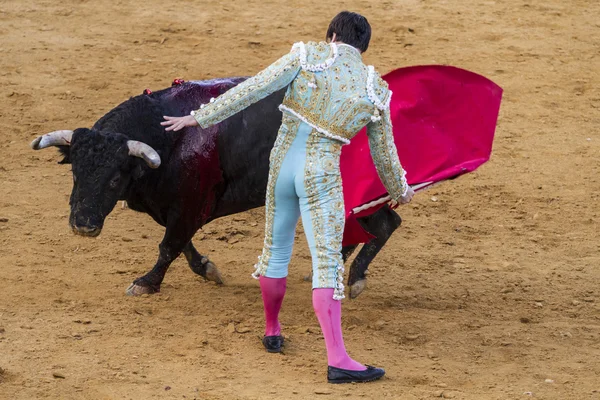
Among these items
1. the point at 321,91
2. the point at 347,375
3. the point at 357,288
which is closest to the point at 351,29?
the point at 321,91

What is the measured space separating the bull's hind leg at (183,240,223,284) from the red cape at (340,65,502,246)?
0.89 meters

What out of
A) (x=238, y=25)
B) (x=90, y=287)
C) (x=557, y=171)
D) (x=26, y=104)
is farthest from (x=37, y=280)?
(x=238, y=25)

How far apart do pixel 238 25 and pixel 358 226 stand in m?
5.73

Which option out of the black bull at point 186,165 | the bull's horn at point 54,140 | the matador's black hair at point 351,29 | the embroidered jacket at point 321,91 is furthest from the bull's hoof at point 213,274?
the matador's black hair at point 351,29

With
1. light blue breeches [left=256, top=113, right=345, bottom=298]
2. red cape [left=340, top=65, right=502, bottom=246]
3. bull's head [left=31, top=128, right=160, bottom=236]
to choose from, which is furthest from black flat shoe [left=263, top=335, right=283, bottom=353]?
bull's head [left=31, top=128, right=160, bottom=236]

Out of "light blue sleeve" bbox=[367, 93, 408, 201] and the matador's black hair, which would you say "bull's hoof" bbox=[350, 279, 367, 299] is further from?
the matador's black hair

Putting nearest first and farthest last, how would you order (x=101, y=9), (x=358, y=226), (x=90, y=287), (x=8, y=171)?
(x=358, y=226)
(x=90, y=287)
(x=8, y=171)
(x=101, y=9)

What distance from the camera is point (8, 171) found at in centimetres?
812

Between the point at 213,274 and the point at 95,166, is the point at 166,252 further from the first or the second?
the point at 95,166

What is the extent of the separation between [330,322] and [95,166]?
1.58 m

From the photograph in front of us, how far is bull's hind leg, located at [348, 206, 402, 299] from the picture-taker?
6367 mm

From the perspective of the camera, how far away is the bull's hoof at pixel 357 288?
6301mm

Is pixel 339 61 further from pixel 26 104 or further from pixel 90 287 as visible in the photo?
pixel 26 104

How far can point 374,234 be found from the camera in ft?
21.1
